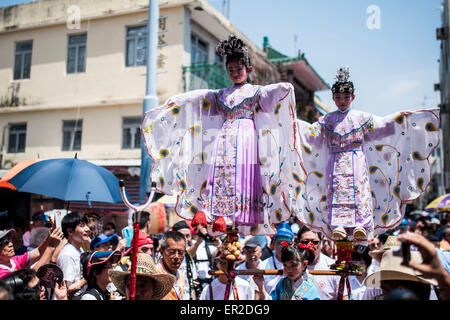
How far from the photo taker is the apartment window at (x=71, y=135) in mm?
15375

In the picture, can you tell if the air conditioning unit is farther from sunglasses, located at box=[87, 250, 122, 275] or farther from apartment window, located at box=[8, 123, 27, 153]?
sunglasses, located at box=[87, 250, 122, 275]

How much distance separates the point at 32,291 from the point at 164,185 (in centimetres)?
153

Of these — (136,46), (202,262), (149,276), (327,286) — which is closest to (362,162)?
(327,286)

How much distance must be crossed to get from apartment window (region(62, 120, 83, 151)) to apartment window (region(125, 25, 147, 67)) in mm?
2884

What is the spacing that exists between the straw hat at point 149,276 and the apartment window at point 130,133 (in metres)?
11.9

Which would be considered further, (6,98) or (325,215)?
(6,98)

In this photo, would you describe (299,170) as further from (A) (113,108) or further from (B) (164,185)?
(A) (113,108)

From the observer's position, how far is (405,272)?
201 centimetres

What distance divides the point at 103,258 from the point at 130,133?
11.7 m

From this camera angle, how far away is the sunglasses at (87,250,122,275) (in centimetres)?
342

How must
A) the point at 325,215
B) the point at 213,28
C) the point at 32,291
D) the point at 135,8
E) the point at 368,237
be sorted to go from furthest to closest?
the point at 213,28
the point at 135,8
the point at 325,215
the point at 368,237
the point at 32,291

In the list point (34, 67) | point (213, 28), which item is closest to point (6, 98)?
point (34, 67)

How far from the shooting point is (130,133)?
1485 centimetres

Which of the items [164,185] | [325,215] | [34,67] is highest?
[34,67]
